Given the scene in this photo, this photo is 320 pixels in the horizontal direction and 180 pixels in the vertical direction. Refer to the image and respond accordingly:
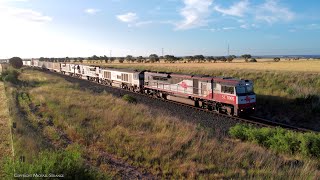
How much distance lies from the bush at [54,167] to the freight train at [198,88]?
706 inches

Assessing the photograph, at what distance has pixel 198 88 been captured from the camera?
93.5ft

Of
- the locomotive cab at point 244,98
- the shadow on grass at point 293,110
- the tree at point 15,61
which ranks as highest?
the tree at point 15,61

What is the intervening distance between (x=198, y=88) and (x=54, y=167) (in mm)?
22144

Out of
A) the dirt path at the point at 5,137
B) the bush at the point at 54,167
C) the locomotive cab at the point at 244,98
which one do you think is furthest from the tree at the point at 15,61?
the bush at the point at 54,167

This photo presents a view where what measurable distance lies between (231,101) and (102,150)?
46.1ft

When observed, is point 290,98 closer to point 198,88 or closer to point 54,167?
point 198,88

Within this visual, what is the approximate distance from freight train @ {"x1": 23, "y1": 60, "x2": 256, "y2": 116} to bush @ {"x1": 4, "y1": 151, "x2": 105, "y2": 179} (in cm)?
1792

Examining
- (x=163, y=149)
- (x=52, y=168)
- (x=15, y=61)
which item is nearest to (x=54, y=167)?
(x=52, y=168)

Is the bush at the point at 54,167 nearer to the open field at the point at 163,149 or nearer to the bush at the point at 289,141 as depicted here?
the open field at the point at 163,149

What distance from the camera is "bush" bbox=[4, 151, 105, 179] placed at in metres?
6.85

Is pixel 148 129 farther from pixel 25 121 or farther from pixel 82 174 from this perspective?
pixel 82 174

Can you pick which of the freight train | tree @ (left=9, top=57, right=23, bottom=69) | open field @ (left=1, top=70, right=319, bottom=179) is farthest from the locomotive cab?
tree @ (left=9, top=57, right=23, bottom=69)

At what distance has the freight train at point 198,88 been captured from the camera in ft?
79.8

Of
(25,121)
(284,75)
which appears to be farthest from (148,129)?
(284,75)
